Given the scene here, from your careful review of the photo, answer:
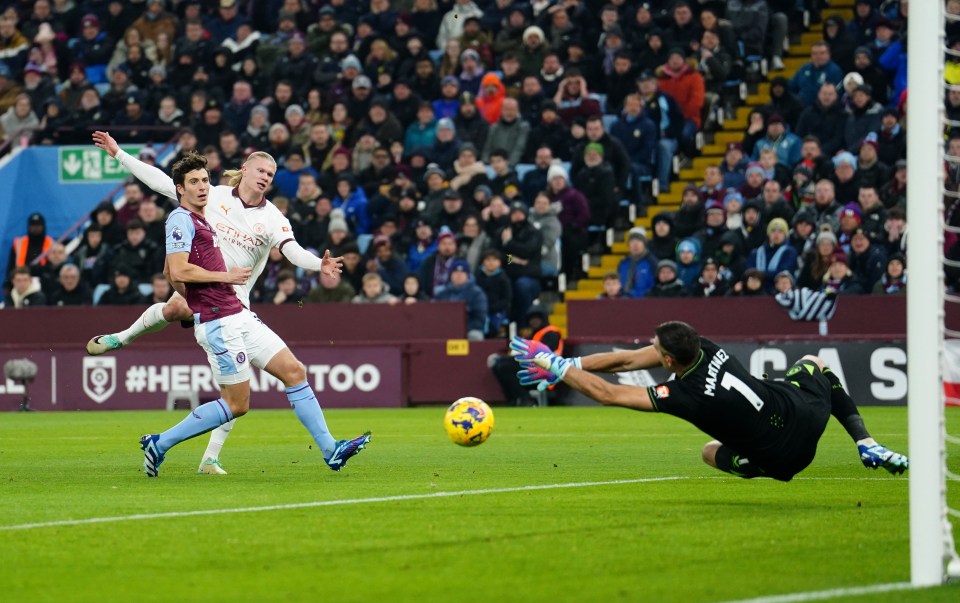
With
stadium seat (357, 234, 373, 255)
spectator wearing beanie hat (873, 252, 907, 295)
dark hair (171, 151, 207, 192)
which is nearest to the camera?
dark hair (171, 151, 207, 192)

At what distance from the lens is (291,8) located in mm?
29250

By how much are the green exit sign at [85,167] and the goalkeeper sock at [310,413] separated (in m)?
16.7

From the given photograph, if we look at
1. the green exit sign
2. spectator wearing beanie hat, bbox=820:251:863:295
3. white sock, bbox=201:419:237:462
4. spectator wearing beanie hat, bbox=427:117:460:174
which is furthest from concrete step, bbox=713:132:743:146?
white sock, bbox=201:419:237:462

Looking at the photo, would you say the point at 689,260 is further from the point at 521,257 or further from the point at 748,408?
the point at 748,408

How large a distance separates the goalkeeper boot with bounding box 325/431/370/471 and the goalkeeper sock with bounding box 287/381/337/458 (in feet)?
0.18

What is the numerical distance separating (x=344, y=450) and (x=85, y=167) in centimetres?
1726

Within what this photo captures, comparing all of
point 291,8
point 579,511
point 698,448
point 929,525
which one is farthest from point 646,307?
point 929,525

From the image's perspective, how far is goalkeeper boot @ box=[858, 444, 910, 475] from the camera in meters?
10.2

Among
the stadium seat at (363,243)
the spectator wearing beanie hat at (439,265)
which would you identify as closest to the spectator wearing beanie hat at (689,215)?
the spectator wearing beanie hat at (439,265)

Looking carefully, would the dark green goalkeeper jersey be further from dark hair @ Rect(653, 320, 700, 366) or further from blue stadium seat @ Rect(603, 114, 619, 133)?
blue stadium seat @ Rect(603, 114, 619, 133)

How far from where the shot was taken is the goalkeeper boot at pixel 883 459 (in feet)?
33.4

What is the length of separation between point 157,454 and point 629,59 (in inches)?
620

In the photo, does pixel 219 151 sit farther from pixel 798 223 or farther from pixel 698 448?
pixel 698 448

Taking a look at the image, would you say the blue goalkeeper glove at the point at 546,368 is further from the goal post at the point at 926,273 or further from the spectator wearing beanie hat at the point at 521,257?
the spectator wearing beanie hat at the point at 521,257
